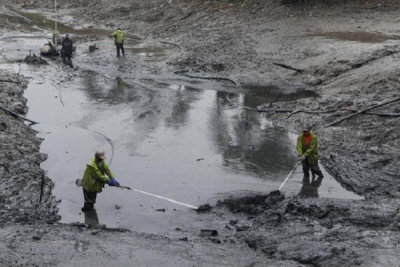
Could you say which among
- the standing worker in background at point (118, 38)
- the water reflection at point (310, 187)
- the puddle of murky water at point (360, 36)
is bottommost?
the water reflection at point (310, 187)

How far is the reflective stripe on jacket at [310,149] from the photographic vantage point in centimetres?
1288

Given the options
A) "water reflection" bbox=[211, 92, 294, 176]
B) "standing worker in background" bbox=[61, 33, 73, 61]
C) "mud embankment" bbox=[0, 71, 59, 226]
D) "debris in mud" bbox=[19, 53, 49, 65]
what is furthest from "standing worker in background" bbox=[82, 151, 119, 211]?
"standing worker in background" bbox=[61, 33, 73, 61]

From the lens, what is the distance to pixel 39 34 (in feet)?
117

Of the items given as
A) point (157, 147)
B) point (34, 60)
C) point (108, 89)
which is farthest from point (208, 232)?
point (34, 60)

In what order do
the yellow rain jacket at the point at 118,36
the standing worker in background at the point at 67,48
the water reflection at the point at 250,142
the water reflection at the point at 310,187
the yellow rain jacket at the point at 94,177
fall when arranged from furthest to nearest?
the standing worker in background at the point at 67,48 < the yellow rain jacket at the point at 118,36 < the water reflection at the point at 250,142 < the water reflection at the point at 310,187 < the yellow rain jacket at the point at 94,177

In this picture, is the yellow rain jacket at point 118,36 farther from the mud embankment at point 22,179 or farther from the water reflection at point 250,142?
the mud embankment at point 22,179

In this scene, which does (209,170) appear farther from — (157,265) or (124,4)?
(124,4)

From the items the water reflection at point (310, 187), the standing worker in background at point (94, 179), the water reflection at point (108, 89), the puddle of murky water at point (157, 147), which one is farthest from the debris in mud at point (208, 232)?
the water reflection at point (108, 89)

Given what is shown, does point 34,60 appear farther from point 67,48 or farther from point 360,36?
point 360,36

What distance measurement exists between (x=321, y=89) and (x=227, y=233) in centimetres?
1074

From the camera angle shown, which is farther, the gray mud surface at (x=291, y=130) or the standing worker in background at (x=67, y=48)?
the standing worker in background at (x=67, y=48)

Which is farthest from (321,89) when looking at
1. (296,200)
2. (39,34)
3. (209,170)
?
(39,34)

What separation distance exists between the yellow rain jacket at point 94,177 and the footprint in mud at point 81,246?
5.27ft

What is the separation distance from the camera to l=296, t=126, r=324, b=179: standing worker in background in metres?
12.9
